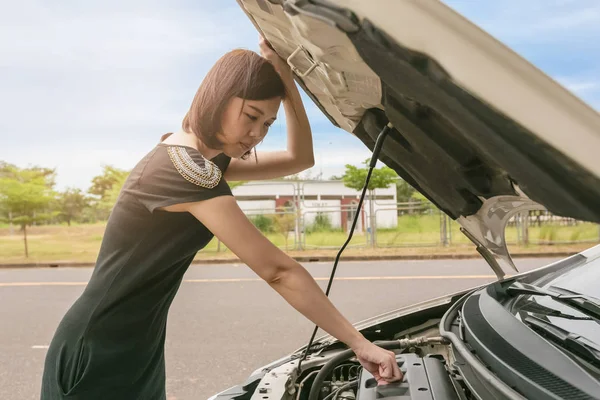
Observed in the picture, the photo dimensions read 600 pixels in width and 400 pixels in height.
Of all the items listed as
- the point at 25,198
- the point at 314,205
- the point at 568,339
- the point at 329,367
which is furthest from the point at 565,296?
the point at 25,198

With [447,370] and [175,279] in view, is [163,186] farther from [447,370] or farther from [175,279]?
A: [447,370]

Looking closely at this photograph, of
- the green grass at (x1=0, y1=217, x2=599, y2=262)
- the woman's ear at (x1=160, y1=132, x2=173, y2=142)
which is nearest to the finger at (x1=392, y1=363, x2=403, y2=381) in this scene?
the woman's ear at (x1=160, y1=132, x2=173, y2=142)

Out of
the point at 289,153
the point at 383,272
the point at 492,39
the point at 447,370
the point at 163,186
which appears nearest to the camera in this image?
the point at 492,39

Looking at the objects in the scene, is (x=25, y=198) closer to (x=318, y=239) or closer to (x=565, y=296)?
(x=318, y=239)

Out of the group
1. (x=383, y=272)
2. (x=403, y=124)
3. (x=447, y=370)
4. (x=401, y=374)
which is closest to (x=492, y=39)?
(x=403, y=124)

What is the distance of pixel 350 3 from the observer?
77cm

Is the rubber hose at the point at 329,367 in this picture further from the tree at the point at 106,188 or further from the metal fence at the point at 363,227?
the tree at the point at 106,188

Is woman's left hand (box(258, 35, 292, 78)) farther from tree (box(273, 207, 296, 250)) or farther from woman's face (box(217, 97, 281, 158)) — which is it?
tree (box(273, 207, 296, 250))

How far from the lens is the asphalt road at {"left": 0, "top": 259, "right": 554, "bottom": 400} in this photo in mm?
4402

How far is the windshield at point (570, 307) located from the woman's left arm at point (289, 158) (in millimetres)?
832

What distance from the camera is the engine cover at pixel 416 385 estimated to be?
1258 millimetres

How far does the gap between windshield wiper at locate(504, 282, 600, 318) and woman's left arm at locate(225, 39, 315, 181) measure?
79 cm

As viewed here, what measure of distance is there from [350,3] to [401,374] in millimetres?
955

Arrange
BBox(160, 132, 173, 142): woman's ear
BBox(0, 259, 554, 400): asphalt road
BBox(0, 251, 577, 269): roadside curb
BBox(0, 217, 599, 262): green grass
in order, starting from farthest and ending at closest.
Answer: BBox(0, 217, 599, 262): green grass → BBox(0, 251, 577, 269): roadside curb → BBox(0, 259, 554, 400): asphalt road → BBox(160, 132, 173, 142): woman's ear
